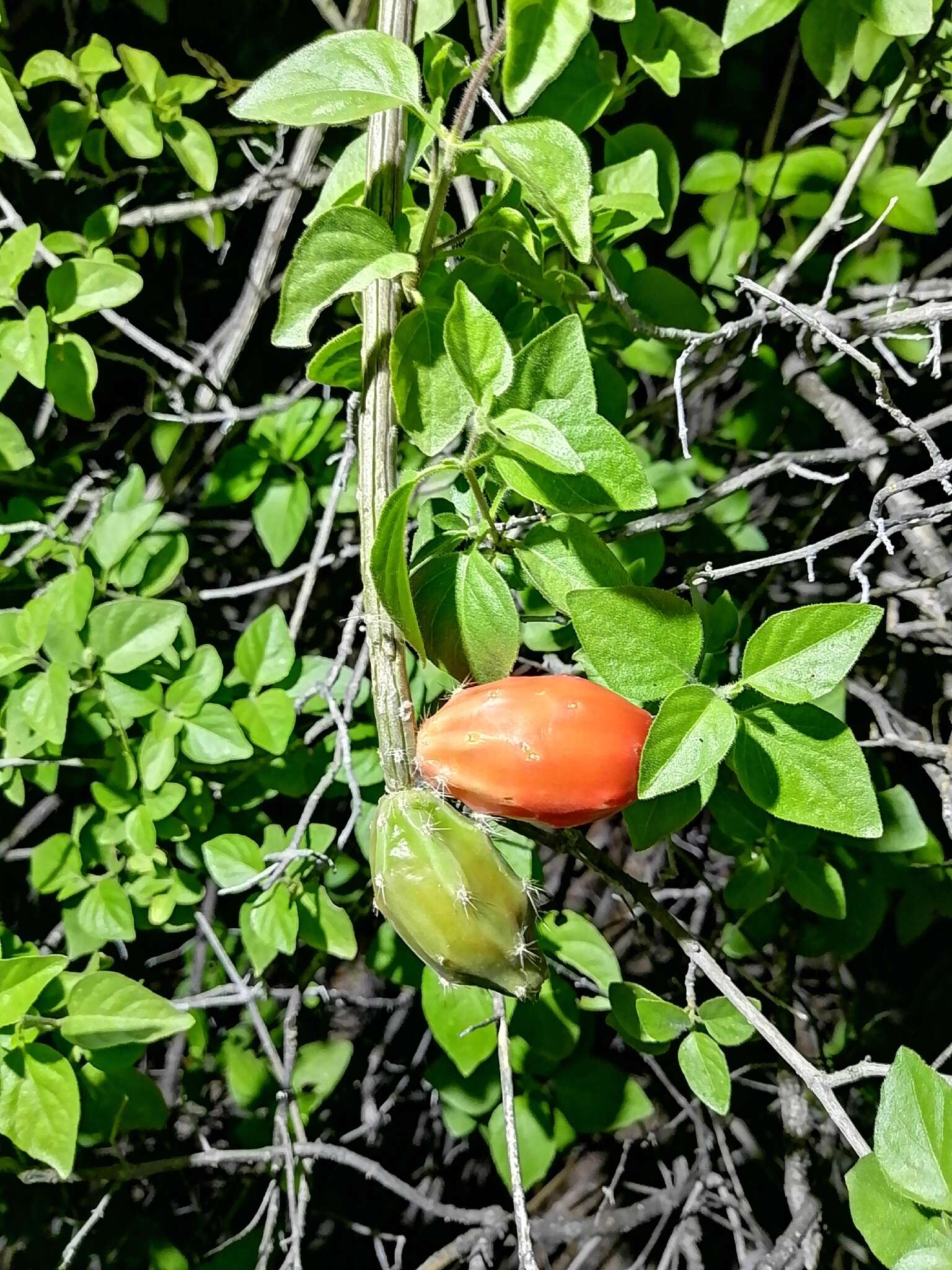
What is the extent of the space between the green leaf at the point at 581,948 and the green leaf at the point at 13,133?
2.50 ft

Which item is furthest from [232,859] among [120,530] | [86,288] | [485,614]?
[86,288]

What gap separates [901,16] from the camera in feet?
2.09

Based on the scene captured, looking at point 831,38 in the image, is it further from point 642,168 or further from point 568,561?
point 568,561

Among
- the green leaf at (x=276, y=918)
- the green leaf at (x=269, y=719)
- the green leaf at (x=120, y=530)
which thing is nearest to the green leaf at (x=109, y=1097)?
the green leaf at (x=276, y=918)

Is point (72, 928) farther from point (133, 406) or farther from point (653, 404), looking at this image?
point (653, 404)

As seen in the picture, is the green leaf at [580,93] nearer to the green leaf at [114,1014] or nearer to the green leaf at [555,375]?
the green leaf at [555,375]

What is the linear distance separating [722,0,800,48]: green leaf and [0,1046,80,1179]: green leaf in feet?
3.02

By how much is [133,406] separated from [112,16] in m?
0.39

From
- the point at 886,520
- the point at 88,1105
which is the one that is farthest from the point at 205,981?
the point at 886,520

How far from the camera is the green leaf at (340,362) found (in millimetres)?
535

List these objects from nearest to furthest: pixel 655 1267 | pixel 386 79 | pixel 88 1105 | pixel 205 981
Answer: pixel 386 79
pixel 88 1105
pixel 205 981
pixel 655 1267

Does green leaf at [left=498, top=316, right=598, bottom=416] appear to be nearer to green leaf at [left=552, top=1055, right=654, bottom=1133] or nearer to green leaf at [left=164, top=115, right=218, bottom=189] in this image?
green leaf at [left=164, top=115, right=218, bottom=189]

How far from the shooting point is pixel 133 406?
1.07 metres

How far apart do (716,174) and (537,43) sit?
51 cm
